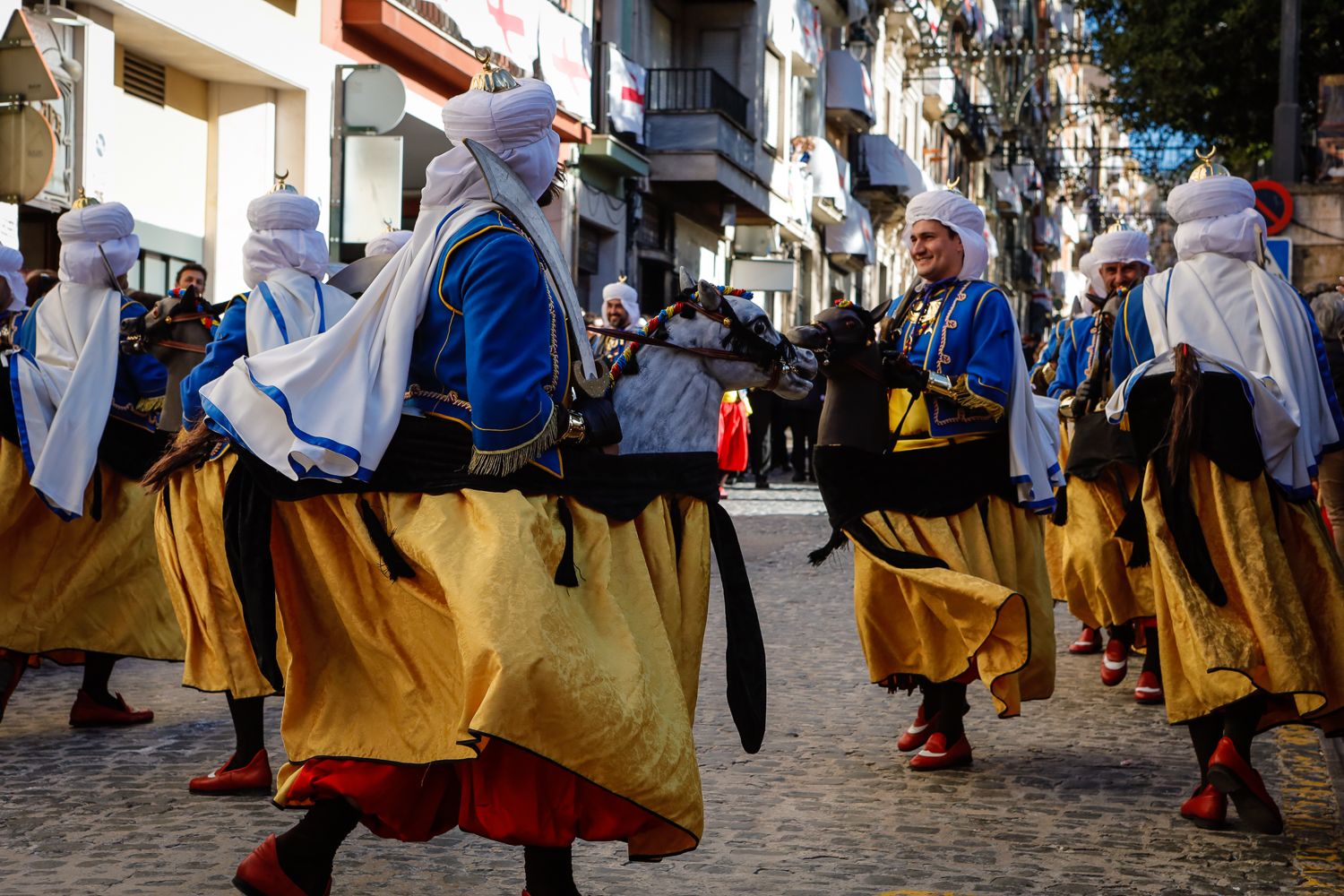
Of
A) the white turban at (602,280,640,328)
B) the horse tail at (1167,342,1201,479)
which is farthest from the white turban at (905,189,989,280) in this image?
the white turban at (602,280,640,328)

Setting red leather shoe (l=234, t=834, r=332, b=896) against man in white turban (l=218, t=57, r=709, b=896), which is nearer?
man in white turban (l=218, t=57, r=709, b=896)

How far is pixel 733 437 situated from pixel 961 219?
13.6m

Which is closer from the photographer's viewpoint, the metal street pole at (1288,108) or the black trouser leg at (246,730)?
the black trouser leg at (246,730)

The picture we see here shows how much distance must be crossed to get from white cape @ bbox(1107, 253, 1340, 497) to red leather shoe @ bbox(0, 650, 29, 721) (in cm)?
408

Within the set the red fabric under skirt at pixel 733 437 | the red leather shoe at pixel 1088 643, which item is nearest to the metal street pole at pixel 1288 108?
the red fabric under skirt at pixel 733 437

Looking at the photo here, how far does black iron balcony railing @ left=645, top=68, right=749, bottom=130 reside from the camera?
27819 mm

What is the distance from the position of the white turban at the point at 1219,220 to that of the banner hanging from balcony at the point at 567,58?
14912 millimetres

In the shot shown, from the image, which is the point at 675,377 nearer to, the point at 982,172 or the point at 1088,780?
the point at 1088,780

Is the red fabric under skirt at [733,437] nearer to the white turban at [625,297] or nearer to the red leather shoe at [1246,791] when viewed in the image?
the white turban at [625,297]

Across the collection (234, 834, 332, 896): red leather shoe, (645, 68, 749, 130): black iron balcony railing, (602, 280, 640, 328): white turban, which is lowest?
(234, 834, 332, 896): red leather shoe

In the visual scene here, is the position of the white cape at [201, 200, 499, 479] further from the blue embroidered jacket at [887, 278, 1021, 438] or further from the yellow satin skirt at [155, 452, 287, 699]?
the blue embroidered jacket at [887, 278, 1021, 438]

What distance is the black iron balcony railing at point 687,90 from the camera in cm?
2782

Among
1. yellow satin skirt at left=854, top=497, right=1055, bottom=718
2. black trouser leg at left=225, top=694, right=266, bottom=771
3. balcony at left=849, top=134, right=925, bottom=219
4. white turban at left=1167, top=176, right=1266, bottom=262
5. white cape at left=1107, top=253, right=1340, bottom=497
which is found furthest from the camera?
balcony at left=849, top=134, right=925, bottom=219

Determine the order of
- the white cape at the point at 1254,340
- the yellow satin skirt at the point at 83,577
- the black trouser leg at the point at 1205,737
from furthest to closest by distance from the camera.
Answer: the yellow satin skirt at the point at 83,577, the white cape at the point at 1254,340, the black trouser leg at the point at 1205,737
